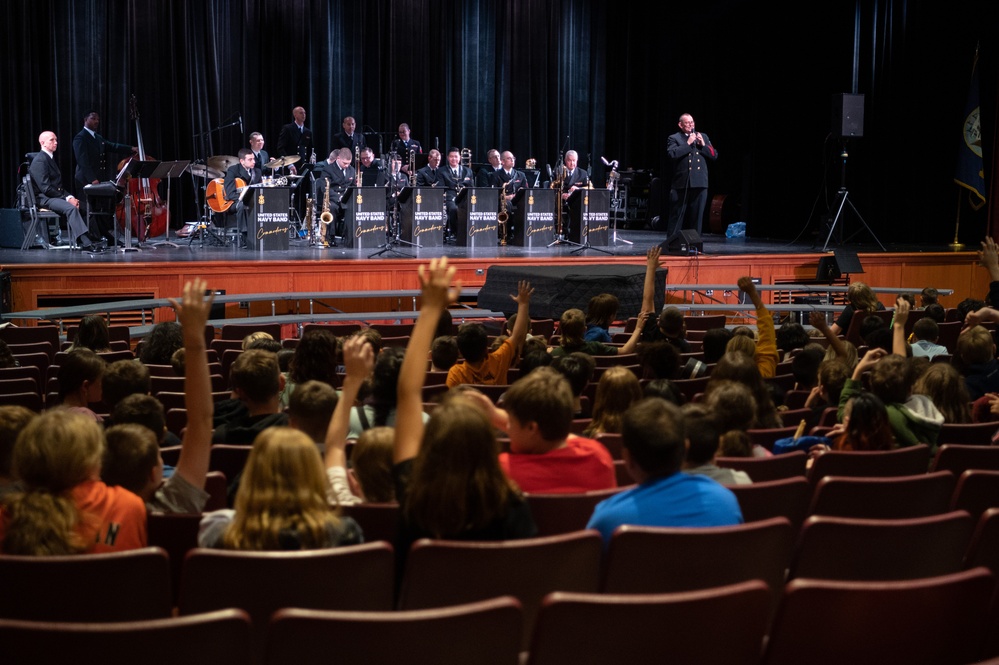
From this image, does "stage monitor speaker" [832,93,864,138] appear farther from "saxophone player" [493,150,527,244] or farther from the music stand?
"saxophone player" [493,150,527,244]

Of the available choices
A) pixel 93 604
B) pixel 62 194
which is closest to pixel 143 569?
pixel 93 604

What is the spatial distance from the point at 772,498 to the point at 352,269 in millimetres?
8572

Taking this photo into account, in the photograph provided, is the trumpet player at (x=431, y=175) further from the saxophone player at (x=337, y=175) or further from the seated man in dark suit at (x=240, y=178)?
the seated man in dark suit at (x=240, y=178)

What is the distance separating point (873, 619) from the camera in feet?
6.95

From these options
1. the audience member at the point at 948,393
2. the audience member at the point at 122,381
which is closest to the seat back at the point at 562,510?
the audience member at the point at 122,381

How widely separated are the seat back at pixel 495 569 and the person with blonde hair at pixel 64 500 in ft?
2.56

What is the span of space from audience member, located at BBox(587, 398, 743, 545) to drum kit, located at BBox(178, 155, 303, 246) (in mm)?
10903

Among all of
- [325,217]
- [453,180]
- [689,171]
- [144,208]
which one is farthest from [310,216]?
[689,171]

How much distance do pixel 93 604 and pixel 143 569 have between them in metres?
0.14

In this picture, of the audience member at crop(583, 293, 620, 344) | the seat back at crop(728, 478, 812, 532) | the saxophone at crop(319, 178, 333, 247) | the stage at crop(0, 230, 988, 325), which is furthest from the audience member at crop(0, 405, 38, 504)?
the saxophone at crop(319, 178, 333, 247)

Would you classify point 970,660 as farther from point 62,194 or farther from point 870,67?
point 870,67

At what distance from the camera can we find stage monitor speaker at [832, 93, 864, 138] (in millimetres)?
12922

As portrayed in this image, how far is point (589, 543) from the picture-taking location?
241 cm

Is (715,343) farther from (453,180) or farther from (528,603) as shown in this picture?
(453,180)
